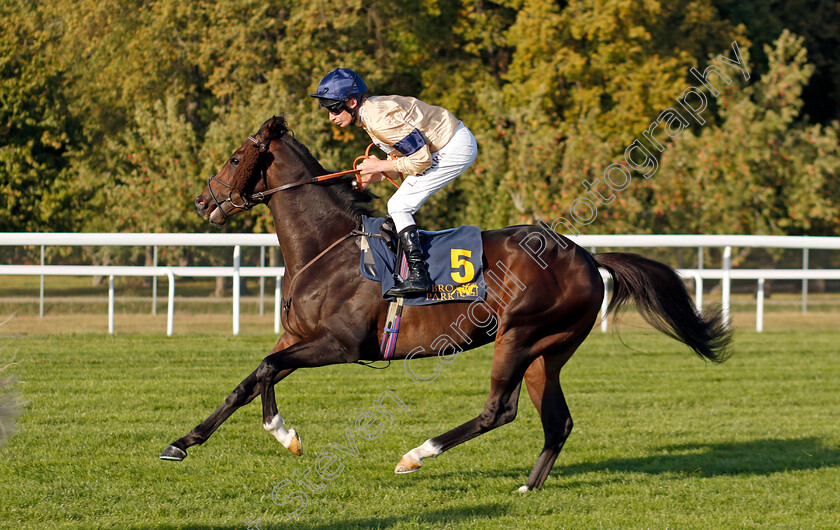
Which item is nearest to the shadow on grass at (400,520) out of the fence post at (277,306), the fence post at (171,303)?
the fence post at (277,306)

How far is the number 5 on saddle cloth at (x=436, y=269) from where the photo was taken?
4.79 meters

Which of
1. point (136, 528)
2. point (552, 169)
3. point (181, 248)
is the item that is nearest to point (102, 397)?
point (136, 528)

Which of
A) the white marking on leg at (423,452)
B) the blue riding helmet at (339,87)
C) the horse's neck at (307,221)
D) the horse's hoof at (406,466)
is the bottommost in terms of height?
the horse's hoof at (406,466)

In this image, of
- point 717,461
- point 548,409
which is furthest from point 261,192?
point 717,461

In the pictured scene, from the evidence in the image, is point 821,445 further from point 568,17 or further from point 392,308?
point 568,17

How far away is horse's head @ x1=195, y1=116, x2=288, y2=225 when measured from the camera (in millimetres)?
5039

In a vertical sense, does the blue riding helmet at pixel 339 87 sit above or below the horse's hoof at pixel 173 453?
above

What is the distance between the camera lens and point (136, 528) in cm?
404

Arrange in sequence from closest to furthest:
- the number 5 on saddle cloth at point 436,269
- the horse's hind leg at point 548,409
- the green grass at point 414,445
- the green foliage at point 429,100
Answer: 1. the green grass at point 414,445
2. the number 5 on saddle cloth at point 436,269
3. the horse's hind leg at point 548,409
4. the green foliage at point 429,100

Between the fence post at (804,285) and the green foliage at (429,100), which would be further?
the green foliage at (429,100)

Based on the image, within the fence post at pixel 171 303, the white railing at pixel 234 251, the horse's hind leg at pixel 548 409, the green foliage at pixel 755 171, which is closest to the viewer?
the horse's hind leg at pixel 548 409

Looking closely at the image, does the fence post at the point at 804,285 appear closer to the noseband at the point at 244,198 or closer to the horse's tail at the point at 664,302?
the horse's tail at the point at 664,302

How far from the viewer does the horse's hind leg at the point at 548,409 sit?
16.5 ft

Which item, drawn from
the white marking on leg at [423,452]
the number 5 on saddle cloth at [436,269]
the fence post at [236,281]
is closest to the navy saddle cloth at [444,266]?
the number 5 on saddle cloth at [436,269]
